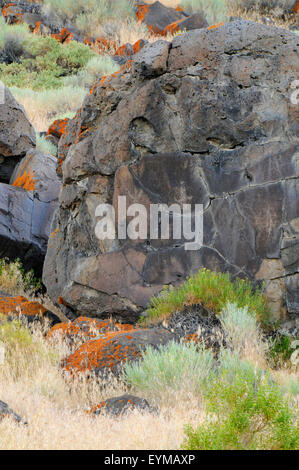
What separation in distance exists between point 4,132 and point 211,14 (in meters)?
15.0

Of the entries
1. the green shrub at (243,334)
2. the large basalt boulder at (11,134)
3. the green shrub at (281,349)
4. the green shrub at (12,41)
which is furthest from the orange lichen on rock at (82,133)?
the green shrub at (12,41)

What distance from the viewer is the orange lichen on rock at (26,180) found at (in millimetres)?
10734

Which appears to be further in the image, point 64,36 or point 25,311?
point 64,36

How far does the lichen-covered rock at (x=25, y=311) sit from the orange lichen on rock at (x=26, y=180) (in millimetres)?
3427

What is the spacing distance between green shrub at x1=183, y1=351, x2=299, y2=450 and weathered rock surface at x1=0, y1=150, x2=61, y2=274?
6.27 m

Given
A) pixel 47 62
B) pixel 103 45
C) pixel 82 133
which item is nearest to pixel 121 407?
pixel 82 133

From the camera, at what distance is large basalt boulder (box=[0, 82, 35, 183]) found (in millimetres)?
11180

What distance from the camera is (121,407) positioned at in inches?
166

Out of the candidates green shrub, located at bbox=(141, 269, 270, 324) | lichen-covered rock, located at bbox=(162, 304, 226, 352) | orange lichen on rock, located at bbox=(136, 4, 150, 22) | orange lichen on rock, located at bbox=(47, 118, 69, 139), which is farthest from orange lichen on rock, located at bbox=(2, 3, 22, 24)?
lichen-covered rock, located at bbox=(162, 304, 226, 352)

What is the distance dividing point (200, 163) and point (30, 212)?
13.9ft

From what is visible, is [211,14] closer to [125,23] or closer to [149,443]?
[125,23]

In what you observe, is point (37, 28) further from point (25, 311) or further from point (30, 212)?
point (25, 311)

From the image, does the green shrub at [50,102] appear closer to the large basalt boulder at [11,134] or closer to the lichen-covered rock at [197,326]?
the large basalt boulder at [11,134]
